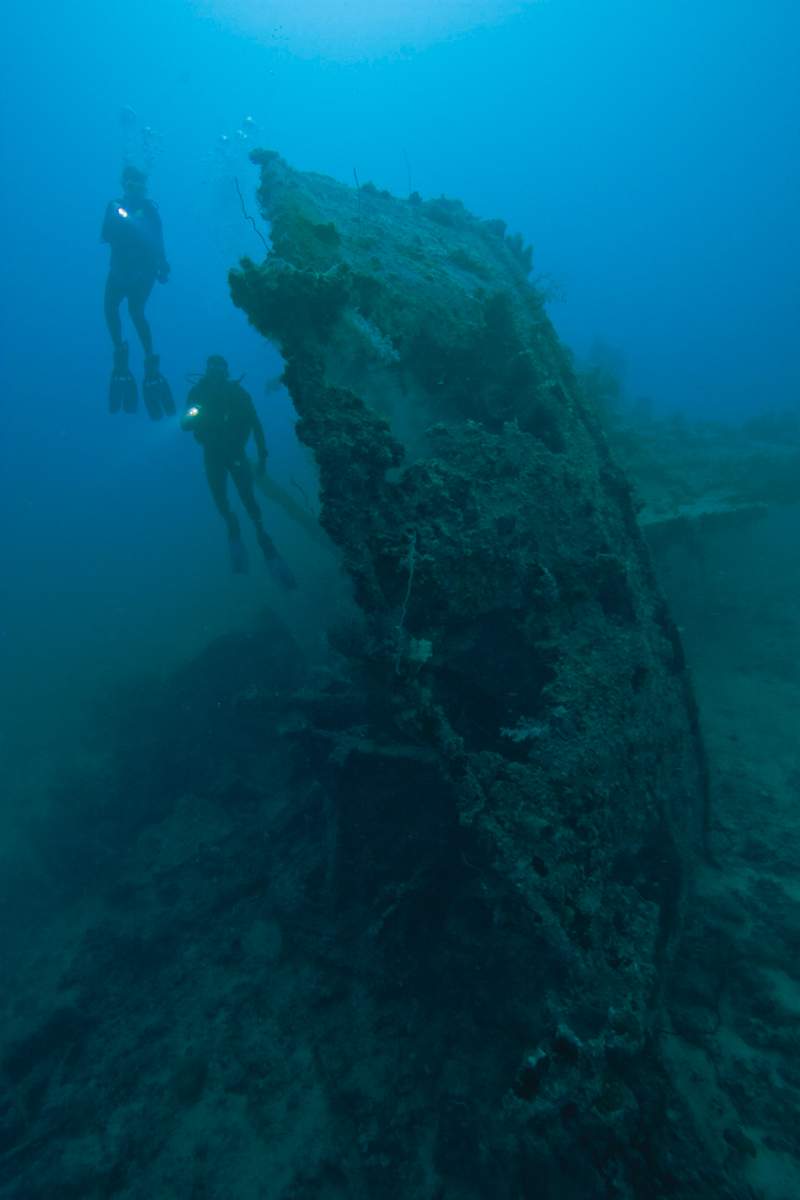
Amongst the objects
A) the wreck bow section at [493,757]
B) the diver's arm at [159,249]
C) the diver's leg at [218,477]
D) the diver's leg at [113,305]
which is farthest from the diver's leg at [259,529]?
the diver's arm at [159,249]

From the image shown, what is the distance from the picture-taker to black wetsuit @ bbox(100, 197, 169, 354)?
11.9 m

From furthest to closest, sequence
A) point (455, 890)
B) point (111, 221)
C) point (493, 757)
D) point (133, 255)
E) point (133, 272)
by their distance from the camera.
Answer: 1. point (133, 272)
2. point (133, 255)
3. point (111, 221)
4. point (455, 890)
5. point (493, 757)

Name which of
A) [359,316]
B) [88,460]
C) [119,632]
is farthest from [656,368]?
[88,460]

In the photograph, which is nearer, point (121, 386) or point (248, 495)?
point (248, 495)

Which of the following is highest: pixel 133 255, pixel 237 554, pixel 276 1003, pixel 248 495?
pixel 133 255

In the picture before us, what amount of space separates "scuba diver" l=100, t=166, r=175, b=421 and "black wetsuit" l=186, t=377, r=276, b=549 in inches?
79.8

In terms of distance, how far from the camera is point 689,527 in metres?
7.82

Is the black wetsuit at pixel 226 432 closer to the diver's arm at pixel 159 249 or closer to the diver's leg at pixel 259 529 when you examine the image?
the diver's leg at pixel 259 529

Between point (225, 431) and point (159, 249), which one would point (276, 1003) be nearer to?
point (225, 431)

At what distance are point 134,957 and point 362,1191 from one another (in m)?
3.48

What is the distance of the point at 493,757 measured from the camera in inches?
114

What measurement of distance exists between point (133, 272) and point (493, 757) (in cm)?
1383

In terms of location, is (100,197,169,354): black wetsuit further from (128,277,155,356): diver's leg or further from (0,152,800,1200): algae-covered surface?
(0,152,800,1200): algae-covered surface

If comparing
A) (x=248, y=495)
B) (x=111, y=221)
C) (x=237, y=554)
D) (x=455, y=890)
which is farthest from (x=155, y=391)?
(x=455, y=890)
